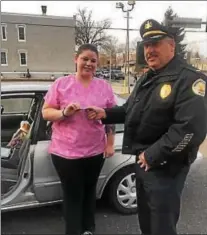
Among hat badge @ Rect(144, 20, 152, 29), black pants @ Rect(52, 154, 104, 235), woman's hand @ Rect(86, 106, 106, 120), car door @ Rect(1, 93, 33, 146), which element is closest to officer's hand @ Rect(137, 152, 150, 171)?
woman's hand @ Rect(86, 106, 106, 120)

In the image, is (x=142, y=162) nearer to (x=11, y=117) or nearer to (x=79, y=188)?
(x=79, y=188)

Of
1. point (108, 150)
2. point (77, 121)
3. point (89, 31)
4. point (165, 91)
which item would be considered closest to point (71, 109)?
point (77, 121)

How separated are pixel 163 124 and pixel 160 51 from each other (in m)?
0.40

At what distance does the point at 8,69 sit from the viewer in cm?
4406

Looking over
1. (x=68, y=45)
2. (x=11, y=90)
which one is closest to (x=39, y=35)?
(x=68, y=45)

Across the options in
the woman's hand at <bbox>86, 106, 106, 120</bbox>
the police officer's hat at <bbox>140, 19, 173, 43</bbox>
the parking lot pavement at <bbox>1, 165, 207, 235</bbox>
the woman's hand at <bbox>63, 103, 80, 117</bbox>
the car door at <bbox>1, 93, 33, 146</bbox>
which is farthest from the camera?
the car door at <bbox>1, 93, 33, 146</bbox>

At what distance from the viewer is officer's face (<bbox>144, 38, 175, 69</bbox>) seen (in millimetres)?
1771

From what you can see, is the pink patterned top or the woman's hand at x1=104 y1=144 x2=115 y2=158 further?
the woman's hand at x1=104 y1=144 x2=115 y2=158

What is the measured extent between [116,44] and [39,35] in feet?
36.5

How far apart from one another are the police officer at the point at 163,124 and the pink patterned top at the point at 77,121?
1.17ft

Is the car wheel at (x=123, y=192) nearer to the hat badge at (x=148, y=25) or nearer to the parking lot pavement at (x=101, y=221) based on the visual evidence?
the parking lot pavement at (x=101, y=221)

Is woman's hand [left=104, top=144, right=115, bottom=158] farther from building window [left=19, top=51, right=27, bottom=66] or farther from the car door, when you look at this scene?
building window [left=19, top=51, right=27, bottom=66]

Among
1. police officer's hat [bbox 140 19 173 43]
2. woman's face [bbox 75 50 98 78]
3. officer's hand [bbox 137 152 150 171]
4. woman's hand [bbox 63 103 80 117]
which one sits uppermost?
police officer's hat [bbox 140 19 173 43]

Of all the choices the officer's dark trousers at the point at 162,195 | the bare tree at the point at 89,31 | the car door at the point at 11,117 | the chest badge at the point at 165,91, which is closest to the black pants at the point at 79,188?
the officer's dark trousers at the point at 162,195
